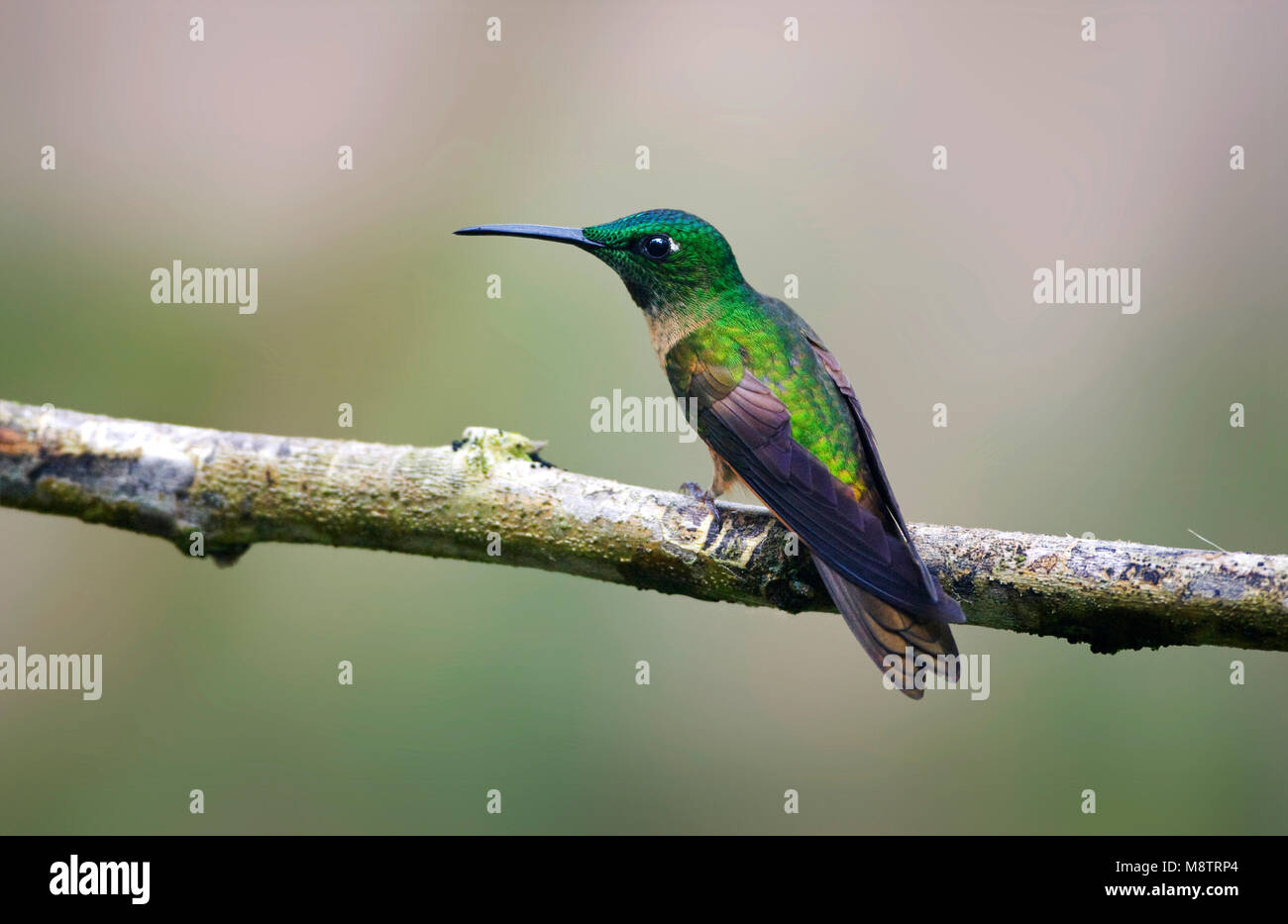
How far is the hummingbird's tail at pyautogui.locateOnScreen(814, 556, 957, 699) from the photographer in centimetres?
342

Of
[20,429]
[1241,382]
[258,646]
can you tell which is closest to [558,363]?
[258,646]

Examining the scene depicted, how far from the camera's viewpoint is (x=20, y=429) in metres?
3.50

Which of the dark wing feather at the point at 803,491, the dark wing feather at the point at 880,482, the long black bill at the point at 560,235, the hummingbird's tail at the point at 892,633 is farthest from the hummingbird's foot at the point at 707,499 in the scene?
the long black bill at the point at 560,235

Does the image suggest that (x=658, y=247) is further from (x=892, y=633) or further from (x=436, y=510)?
(x=892, y=633)

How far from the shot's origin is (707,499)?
3.82m

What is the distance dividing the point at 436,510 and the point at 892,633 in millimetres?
1545

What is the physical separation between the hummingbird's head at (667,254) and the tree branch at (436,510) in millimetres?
1153

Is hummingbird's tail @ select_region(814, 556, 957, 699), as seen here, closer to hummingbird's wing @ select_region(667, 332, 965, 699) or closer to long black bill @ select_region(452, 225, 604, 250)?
hummingbird's wing @ select_region(667, 332, 965, 699)

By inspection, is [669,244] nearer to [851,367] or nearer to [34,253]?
[851,367]

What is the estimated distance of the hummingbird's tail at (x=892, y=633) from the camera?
342 centimetres

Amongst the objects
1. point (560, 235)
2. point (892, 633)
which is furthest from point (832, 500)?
point (560, 235)

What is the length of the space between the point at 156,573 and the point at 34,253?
238 cm

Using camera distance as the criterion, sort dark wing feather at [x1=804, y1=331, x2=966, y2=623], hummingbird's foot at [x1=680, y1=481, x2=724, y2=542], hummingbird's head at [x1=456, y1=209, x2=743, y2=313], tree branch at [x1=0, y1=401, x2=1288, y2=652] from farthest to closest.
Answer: hummingbird's head at [x1=456, y1=209, x2=743, y2=313], hummingbird's foot at [x1=680, y1=481, x2=724, y2=542], tree branch at [x1=0, y1=401, x2=1288, y2=652], dark wing feather at [x1=804, y1=331, x2=966, y2=623]

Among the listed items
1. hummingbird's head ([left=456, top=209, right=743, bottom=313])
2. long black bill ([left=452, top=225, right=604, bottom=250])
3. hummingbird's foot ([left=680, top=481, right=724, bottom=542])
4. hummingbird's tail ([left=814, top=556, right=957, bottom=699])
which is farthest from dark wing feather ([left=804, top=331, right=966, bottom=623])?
long black bill ([left=452, top=225, right=604, bottom=250])
